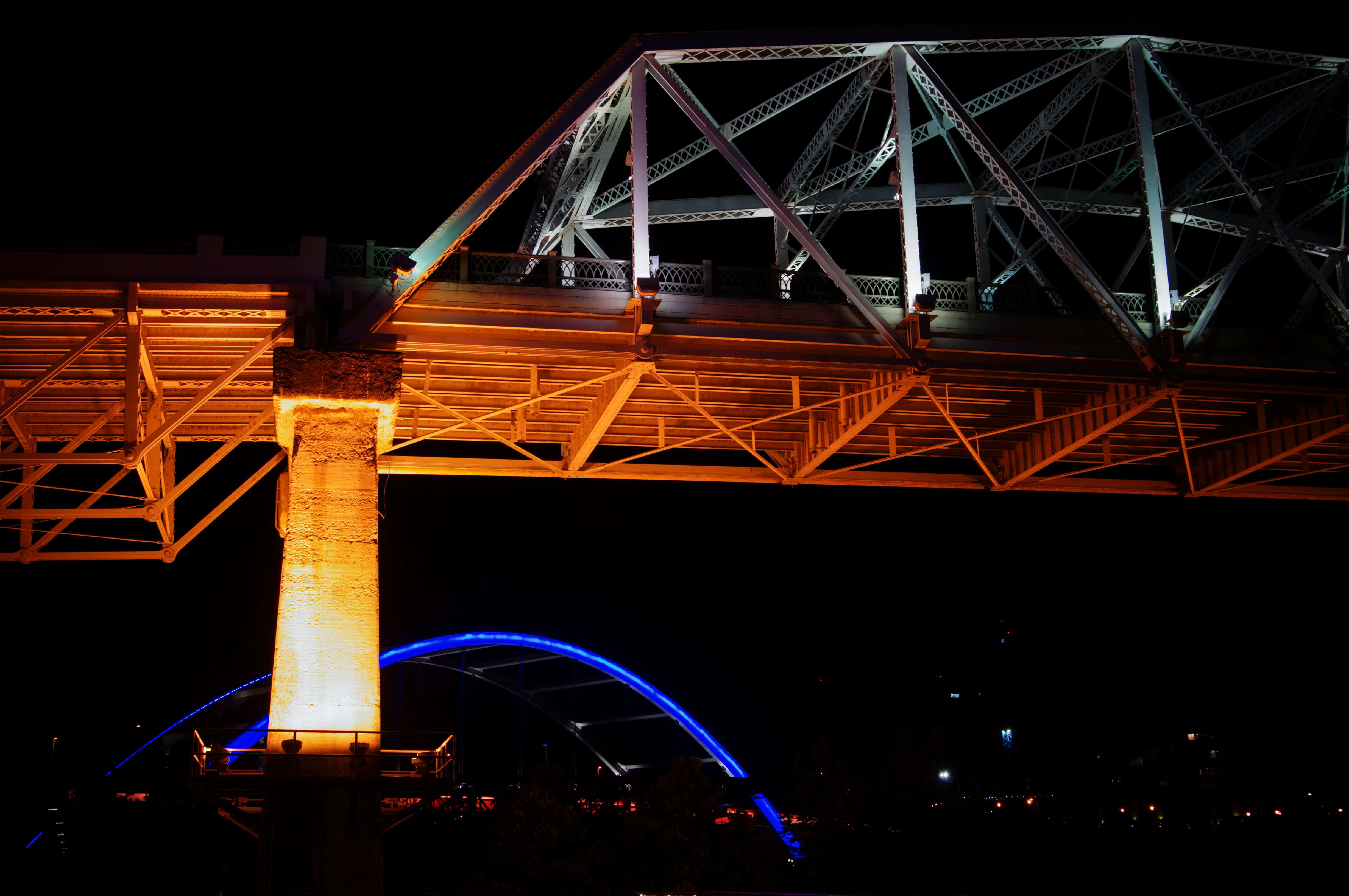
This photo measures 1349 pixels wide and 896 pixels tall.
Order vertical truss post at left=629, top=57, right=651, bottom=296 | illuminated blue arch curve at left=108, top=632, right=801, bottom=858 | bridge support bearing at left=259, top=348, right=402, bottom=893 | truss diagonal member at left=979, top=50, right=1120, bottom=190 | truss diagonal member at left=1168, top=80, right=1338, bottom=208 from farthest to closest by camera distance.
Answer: illuminated blue arch curve at left=108, top=632, right=801, bottom=858
truss diagonal member at left=1168, top=80, right=1338, bottom=208
truss diagonal member at left=979, top=50, right=1120, bottom=190
vertical truss post at left=629, top=57, right=651, bottom=296
bridge support bearing at left=259, top=348, right=402, bottom=893

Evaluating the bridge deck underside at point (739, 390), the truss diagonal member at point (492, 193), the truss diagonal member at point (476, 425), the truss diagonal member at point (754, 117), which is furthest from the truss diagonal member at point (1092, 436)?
the truss diagonal member at point (492, 193)

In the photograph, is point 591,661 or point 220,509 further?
point 591,661

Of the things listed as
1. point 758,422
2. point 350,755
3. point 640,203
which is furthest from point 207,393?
point 758,422

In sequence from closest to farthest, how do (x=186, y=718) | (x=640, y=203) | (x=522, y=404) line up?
(x=640, y=203) < (x=522, y=404) < (x=186, y=718)

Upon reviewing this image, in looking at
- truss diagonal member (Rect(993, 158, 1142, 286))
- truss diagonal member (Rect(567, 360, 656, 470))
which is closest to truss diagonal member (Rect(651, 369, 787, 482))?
truss diagonal member (Rect(567, 360, 656, 470))

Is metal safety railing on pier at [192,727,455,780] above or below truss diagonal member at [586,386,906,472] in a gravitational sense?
below

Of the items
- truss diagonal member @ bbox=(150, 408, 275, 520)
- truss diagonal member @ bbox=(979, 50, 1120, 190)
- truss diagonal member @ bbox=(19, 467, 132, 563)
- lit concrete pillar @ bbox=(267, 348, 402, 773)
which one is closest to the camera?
lit concrete pillar @ bbox=(267, 348, 402, 773)

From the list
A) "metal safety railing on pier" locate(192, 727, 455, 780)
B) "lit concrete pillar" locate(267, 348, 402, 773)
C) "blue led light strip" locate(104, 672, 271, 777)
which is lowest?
"blue led light strip" locate(104, 672, 271, 777)

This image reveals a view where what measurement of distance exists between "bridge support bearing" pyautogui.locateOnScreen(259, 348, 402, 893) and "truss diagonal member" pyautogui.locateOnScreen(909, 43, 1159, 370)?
46.9 ft

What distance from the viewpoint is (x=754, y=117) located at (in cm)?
3219

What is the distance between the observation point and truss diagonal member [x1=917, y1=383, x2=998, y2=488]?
94.8 feet

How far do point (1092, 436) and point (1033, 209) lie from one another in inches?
292

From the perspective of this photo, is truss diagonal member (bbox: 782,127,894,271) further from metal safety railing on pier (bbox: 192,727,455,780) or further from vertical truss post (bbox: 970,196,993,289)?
metal safety railing on pier (bbox: 192,727,455,780)

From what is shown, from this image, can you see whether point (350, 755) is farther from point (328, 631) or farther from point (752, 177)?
point (752, 177)
